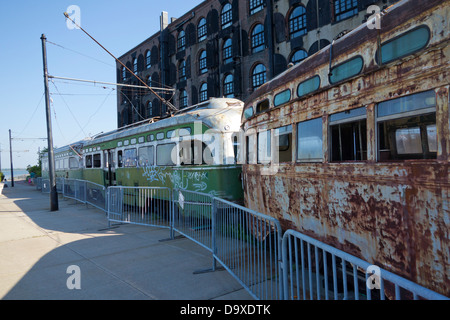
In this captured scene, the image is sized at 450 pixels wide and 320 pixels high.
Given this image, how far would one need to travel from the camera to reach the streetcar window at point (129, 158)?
11.6 meters

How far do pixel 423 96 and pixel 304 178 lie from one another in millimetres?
2024

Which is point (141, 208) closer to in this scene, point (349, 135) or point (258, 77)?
point (349, 135)

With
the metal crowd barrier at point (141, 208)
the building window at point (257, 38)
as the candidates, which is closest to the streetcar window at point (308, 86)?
the metal crowd barrier at point (141, 208)

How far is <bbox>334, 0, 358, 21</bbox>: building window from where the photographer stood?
16.3 meters

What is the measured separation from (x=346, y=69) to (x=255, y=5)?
20696 mm

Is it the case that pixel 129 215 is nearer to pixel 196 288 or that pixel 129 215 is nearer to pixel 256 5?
pixel 196 288

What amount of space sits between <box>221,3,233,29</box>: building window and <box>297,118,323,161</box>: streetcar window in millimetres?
21822

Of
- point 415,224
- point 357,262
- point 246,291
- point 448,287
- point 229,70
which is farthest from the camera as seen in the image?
point 229,70

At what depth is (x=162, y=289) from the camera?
4484 millimetres

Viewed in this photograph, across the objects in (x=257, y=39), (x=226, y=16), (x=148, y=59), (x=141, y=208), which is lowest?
(x=141, y=208)

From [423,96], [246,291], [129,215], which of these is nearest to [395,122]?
[423,96]

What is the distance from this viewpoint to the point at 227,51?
24.7m

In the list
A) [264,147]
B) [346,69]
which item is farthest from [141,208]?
[346,69]

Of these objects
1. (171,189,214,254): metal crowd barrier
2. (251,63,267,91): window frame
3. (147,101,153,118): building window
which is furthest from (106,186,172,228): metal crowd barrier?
(147,101,153,118): building window
